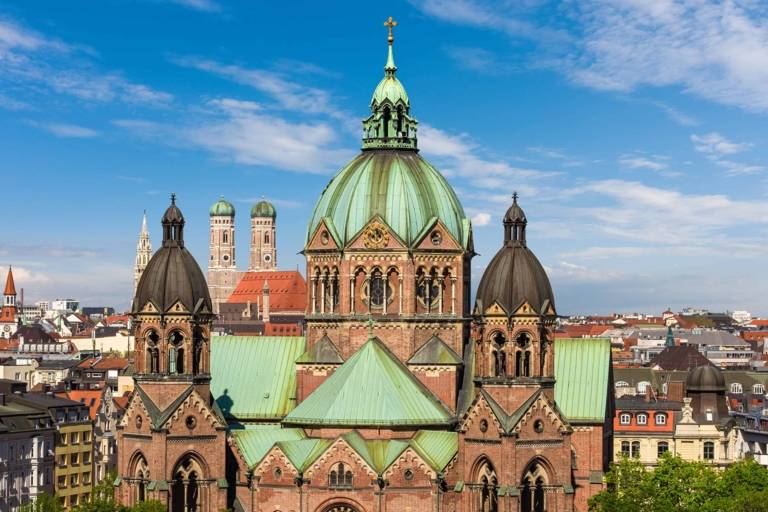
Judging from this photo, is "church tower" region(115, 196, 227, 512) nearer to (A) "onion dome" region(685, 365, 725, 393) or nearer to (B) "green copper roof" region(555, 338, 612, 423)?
(B) "green copper roof" region(555, 338, 612, 423)

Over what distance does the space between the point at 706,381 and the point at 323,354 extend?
180 feet

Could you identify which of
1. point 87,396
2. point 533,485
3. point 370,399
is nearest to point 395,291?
point 370,399

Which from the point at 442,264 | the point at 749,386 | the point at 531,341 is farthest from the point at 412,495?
the point at 749,386

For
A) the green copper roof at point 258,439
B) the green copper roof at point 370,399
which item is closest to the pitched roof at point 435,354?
the green copper roof at point 370,399

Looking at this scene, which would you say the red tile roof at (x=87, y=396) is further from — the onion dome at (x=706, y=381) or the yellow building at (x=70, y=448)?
the onion dome at (x=706, y=381)

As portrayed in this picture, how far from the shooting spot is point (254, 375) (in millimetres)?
106938

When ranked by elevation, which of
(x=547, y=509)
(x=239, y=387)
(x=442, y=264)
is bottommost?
(x=547, y=509)

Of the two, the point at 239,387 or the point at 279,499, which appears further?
the point at 239,387

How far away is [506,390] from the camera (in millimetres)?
93125

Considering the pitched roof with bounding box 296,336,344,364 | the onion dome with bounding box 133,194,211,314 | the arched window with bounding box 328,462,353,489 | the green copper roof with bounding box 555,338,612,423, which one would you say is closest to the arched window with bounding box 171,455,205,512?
the arched window with bounding box 328,462,353,489

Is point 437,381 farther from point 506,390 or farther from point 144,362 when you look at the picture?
point 144,362

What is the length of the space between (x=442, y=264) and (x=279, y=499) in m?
21.4

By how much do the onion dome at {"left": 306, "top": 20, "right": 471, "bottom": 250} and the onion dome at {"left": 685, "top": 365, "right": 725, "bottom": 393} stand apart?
155ft

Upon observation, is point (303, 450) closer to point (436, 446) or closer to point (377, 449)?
point (377, 449)
